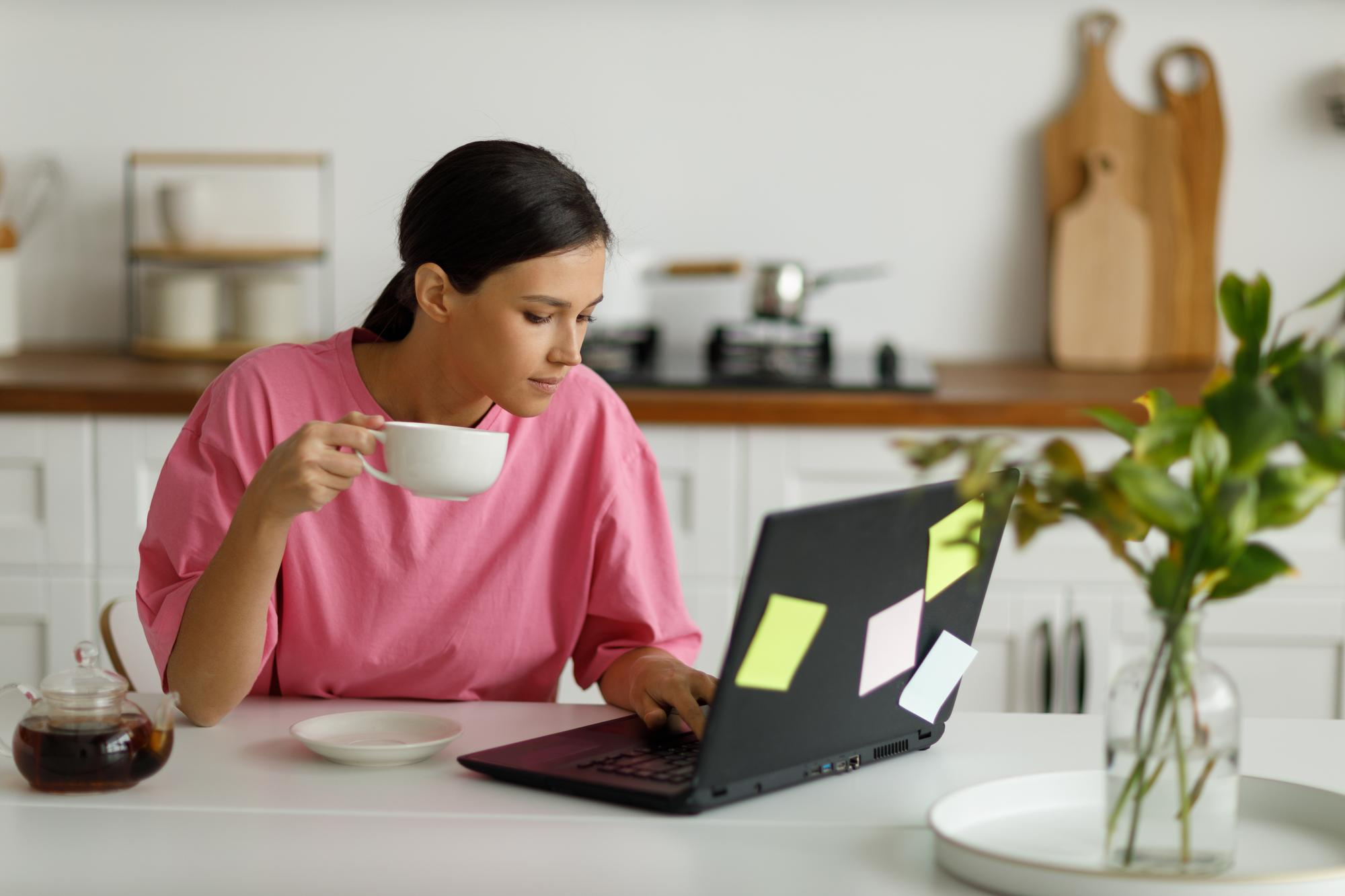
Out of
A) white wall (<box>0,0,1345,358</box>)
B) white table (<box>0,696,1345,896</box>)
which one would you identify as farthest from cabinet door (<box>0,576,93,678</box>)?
white table (<box>0,696,1345,896</box>)

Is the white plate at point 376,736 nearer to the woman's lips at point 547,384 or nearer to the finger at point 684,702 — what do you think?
the finger at point 684,702

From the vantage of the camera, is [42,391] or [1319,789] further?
[42,391]

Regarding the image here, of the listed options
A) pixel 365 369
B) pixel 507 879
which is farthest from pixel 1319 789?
pixel 365 369

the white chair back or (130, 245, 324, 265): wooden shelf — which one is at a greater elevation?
(130, 245, 324, 265): wooden shelf

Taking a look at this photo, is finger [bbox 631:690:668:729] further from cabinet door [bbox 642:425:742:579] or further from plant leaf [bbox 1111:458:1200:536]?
cabinet door [bbox 642:425:742:579]

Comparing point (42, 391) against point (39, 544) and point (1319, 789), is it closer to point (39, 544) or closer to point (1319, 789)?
point (39, 544)

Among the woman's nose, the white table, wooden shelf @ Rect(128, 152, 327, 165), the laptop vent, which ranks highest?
wooden shelf @ Rect(128, 152, 327, 165)

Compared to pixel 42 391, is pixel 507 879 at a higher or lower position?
lower

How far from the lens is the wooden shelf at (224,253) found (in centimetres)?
282

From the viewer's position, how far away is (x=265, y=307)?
2.85 m

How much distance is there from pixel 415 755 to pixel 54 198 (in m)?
2.25

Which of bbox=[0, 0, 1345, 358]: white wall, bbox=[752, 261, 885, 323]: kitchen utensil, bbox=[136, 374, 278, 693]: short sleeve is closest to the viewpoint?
bbox=[136, 374, 278, 693]: short sleeve

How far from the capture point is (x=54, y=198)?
3006 mm

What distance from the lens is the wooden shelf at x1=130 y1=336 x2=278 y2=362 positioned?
2805mm
